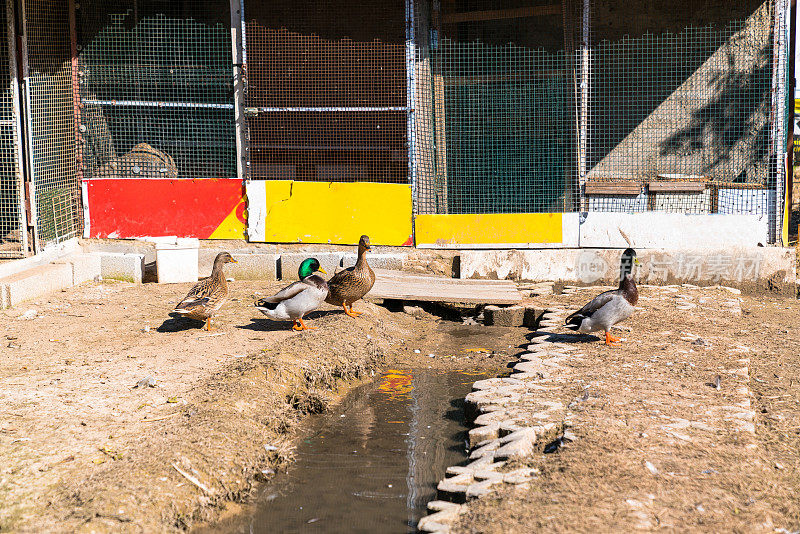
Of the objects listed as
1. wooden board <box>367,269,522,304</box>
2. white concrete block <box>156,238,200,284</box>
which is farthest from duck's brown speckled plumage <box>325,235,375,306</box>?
white concrete block <box>156,238,200,284</box>

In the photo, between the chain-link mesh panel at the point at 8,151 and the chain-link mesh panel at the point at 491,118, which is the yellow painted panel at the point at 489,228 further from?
the chain-link mesh panel at the point at 8,151

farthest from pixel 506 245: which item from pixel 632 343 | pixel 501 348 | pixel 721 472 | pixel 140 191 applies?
pixel 721 472

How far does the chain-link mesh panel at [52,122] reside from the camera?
1044cm

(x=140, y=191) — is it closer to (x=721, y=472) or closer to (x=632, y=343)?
(x=632, y=343)

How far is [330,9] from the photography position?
11.9m

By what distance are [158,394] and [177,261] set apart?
4761 millimetres

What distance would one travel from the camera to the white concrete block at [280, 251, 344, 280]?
11.1 m

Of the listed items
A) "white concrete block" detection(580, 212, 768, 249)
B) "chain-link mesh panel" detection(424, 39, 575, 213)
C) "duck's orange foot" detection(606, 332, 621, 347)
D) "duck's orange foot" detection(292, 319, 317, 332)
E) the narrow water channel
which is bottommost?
the narrow water channel

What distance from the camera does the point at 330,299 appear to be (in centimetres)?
915

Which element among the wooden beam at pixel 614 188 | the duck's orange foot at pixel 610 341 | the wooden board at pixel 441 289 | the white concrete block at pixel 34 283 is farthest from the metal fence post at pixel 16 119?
the wooden beam at pixel 614 188

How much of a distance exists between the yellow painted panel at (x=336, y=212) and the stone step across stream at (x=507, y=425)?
3769 mm

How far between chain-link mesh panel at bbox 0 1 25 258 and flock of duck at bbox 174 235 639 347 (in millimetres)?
3088

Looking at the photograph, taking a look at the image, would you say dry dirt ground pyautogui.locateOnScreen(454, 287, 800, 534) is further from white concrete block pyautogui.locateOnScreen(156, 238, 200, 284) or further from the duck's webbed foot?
white concrete block pyautogui.locateOnScreen(156, 238, 200, 284)

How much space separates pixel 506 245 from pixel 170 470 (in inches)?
277
